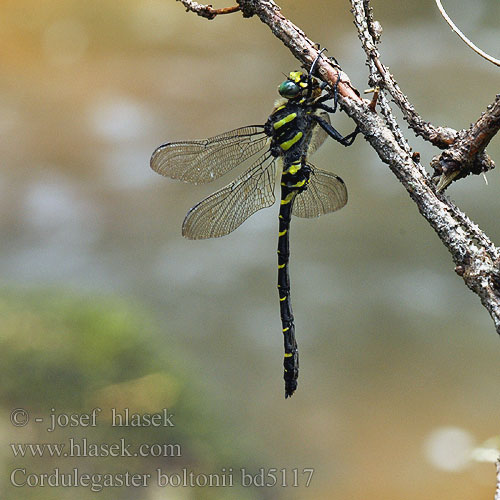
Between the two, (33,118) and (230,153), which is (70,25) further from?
(230,153)

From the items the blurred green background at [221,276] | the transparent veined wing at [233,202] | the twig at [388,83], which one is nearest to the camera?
the twig at [388,83]

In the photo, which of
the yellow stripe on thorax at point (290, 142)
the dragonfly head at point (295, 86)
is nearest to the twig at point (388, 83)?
the dragonfly head at point (295, 86)

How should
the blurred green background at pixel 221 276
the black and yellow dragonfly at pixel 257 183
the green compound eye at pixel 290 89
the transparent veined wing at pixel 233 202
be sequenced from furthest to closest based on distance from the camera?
the blurred green background at pixel 221 276, the transparent veined wing at pixel 233 202, the black and yellow dragonfly at pixel 257 183, the green compound eye at pixel 290 89

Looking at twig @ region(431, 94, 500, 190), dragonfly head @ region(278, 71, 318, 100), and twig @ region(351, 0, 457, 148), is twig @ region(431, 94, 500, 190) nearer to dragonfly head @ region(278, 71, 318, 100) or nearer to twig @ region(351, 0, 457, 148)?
twig @ region(351, 0, 457, 148)

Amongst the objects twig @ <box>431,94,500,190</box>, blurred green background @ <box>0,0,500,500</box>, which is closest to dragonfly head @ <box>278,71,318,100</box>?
twig @ <box>431,94,500,190</box>

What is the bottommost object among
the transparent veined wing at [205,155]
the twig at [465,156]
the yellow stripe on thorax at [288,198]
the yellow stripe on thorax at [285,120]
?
the twig at [465,156]

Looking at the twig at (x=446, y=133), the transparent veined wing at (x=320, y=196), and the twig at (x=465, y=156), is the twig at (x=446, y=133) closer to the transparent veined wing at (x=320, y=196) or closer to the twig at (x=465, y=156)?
the twig at (x=465, y=156)

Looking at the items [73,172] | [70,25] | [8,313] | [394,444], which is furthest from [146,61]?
[394,444]
